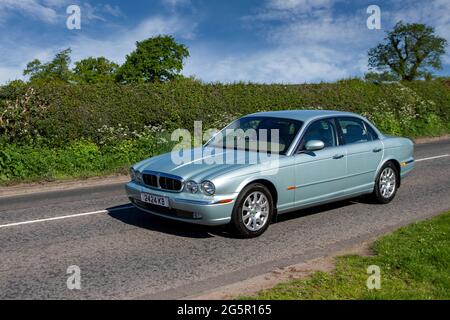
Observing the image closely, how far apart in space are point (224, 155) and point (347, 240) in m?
2.05

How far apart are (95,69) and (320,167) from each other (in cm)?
7236

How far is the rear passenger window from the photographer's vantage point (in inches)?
316

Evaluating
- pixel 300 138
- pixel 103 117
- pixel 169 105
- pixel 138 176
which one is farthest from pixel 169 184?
pixel 169 105

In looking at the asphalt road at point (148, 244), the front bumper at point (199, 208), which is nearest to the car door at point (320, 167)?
the asphalt road at point (148, 244)

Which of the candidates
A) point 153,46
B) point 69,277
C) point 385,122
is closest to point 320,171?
point 69,277

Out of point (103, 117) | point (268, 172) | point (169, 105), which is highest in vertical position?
point (169, 105)

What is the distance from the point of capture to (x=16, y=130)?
1305 cm

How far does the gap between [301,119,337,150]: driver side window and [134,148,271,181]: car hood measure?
2.97ft

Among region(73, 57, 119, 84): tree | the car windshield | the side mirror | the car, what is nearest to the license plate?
the car

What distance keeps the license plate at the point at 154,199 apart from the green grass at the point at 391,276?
222 centimetres

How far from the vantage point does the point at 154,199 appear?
6621 millimetres

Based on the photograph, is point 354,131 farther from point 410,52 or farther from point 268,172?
point 410,52

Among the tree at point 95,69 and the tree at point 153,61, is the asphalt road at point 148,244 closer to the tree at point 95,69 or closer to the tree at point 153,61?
the tree at point 153,61

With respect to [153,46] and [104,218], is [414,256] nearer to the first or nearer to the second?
[104,218]
